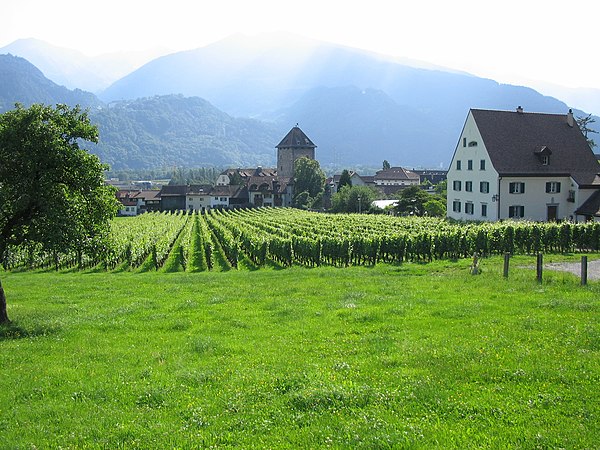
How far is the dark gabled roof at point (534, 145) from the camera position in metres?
52.3

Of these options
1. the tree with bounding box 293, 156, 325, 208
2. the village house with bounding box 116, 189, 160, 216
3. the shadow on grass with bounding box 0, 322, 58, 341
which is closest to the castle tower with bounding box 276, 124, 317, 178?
the tree with bounding box 293, 156, 325, 208

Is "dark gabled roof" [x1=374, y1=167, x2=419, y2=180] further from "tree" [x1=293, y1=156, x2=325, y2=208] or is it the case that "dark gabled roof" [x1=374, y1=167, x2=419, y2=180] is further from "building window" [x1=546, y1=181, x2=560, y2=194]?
"building window" [x1=546, y1=181, x2=560, y2=194]

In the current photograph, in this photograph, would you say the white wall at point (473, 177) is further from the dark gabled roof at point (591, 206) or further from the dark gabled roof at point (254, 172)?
the dark gabled roof at point (254, 172)

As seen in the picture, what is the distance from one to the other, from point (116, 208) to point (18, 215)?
3.01 m

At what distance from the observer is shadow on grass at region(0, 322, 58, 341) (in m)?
13.9

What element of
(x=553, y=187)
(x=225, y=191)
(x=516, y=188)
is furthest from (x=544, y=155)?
(x=225, y=191)

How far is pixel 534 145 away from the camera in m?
54.5

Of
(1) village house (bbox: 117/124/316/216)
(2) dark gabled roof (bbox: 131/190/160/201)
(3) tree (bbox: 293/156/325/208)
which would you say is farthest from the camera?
(2) dark gabled roof (bbox: 131/190/160/201)

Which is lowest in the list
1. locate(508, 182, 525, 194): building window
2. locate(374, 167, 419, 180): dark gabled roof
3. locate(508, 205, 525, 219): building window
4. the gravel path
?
the gravel path

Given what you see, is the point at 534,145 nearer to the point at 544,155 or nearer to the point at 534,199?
the point at 544,155

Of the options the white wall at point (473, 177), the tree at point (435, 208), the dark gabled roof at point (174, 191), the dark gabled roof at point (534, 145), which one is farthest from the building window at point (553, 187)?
the dark gabled roof at point (174, 191)

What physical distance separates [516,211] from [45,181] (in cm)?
4591

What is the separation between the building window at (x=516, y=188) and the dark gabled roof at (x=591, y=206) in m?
5.23

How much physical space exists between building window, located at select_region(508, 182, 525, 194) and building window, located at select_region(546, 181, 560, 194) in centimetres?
257
